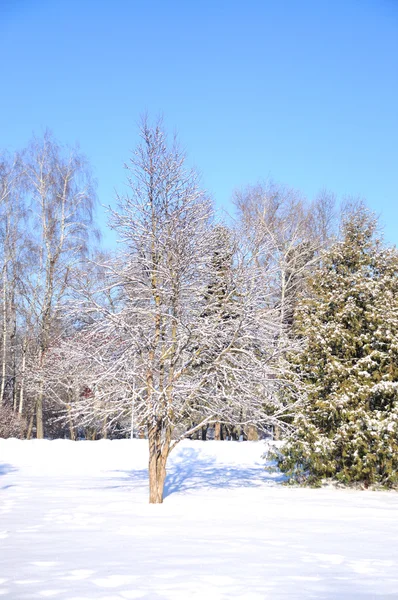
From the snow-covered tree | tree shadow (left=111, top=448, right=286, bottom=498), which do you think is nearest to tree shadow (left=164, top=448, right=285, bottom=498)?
tree shadow (left=111, top=448, right=286, bottom=498)

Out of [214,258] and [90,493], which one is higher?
[214,258]

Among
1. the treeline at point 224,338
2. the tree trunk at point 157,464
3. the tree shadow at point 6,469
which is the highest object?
the treeline at point 224,338

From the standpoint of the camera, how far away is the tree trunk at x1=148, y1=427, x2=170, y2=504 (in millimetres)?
9945

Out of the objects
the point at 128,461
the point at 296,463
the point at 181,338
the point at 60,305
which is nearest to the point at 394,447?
the point at 296,463

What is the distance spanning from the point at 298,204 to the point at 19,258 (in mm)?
13306

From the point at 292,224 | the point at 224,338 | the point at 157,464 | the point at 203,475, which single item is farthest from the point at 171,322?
the point at 292,224

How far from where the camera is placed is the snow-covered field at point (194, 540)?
14.8 feet

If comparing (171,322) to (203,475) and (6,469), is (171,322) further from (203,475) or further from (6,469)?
(6,469)

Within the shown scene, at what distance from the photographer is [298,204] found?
90.3 ft

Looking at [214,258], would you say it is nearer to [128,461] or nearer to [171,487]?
[171,487]

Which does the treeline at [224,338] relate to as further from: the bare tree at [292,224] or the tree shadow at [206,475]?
the bare tree at [292,224]

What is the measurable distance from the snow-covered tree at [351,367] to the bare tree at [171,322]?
2.13m

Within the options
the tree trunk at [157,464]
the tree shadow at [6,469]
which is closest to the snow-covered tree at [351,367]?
the tree trunk at [157,464]

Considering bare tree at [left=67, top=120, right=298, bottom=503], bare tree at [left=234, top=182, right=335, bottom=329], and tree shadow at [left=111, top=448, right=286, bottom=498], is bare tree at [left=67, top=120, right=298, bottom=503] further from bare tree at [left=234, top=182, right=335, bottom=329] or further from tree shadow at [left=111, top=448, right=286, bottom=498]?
bare tree at [left=234, top=182, right=335, bottom=329]
